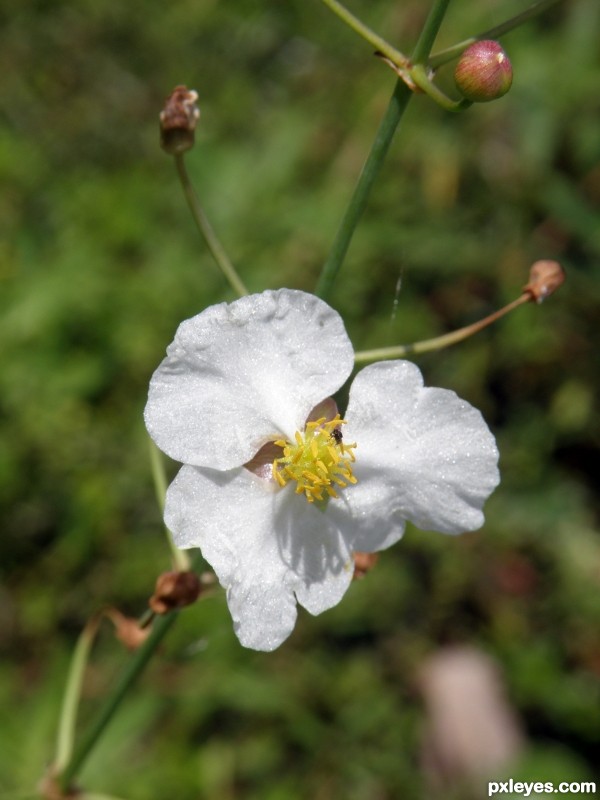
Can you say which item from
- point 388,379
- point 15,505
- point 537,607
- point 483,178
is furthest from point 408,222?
point 388,379

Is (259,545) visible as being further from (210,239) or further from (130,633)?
(210,239)

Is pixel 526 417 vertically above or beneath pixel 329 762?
above

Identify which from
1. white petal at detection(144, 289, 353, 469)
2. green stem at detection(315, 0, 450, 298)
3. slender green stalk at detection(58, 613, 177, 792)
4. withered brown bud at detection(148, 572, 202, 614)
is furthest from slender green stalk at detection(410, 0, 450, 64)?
slender green stalk at detection(58, 613, 177, 792)

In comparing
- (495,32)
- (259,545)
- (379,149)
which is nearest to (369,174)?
(379,149)

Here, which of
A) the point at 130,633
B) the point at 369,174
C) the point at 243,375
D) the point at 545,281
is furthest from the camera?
the point at 130,633

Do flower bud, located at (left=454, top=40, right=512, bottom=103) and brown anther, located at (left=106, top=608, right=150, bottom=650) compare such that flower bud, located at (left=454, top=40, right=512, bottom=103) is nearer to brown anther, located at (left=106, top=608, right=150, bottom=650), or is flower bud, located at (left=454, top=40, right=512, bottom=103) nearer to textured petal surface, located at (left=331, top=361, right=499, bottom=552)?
textured petal surface, located at (left=331, top=361, right=499, bottom=552)

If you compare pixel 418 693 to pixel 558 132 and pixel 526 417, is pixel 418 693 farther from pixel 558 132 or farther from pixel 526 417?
pixel 558 132
